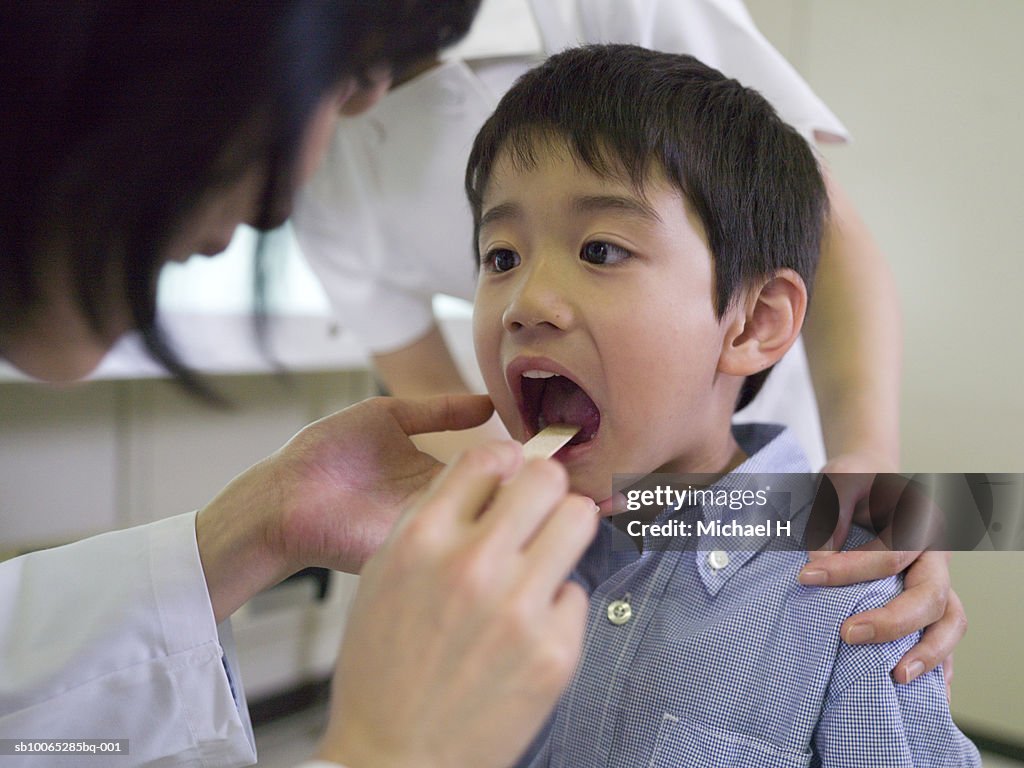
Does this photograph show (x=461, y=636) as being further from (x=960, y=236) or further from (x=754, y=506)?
(x=960, y=236)

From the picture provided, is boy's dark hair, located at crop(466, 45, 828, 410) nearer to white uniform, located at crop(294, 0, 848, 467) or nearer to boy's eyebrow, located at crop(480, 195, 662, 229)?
boy's eyebrow, located at crop(480, 195, 662, 229)

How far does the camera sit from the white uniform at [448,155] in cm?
64

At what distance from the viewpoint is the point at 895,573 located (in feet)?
1.49

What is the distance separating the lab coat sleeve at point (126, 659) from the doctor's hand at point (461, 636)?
8.2 inches

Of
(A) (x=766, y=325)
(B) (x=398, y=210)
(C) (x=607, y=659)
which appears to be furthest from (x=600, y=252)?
(B) (x=398, y=210)

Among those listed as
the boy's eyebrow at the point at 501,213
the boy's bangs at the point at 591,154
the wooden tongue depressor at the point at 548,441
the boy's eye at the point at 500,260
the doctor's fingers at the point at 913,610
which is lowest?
the doctor's fingers at the point at 913,610

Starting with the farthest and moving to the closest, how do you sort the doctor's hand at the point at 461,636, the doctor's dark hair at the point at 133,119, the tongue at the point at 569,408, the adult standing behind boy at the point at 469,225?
the adult standing behind boy at the point at 469,225
the tongue at the point at 569,408
the doctor's dark hair at the point at 133,119
the doctor's hand at the point at 461,636

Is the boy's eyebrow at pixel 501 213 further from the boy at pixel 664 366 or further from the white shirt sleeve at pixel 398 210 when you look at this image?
the white shirt sleeve at pixel 398 210

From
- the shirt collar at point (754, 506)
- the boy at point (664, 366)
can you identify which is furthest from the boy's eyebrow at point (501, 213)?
the shirt collar at point (754, 506)

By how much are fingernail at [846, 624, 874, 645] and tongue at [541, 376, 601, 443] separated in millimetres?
171

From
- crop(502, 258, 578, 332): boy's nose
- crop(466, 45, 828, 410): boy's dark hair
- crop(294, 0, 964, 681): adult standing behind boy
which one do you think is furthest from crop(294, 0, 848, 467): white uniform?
crop(502, 258, 578, 332): boy's nose

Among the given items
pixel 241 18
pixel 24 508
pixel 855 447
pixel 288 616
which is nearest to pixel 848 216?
pixel 855 447

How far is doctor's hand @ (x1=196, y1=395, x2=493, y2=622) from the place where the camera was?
0.45m

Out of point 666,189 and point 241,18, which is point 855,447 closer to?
point 666,189
